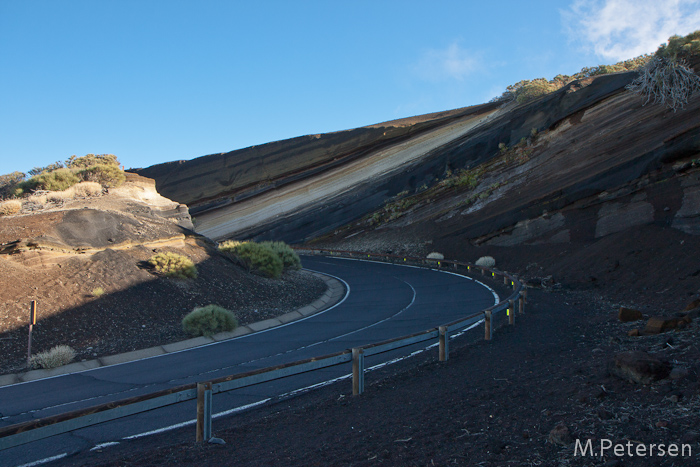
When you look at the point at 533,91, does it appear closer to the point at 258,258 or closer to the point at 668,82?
the point at 668,82

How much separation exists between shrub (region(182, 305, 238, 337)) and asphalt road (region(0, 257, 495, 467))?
2.79 feet

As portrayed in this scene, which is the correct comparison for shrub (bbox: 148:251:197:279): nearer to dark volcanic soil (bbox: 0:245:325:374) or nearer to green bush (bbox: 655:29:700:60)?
dark volcanic soil (bbox: 0:245:325:374)

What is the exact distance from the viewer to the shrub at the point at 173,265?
16.3m

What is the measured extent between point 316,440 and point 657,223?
60.5 ft

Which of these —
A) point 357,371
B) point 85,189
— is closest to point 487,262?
point 357,371

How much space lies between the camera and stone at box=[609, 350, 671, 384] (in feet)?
15.6

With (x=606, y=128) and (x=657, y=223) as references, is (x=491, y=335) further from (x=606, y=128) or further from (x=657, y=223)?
(x=606, y=128)

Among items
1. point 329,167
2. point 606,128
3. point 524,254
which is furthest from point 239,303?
point 329,167

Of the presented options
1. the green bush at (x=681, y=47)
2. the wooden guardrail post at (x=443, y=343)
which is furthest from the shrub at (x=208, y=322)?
the green bush at (x=681, y=47)

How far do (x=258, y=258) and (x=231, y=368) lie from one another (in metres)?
12.4

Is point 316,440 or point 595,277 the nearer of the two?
point 316,440

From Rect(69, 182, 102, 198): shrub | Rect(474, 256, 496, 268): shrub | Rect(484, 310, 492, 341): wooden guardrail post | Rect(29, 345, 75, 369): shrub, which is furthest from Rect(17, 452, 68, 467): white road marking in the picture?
Rect(474, 256, 496, 268): shrub

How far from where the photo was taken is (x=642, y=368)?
4.79 m

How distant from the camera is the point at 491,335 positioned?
10.1 m
